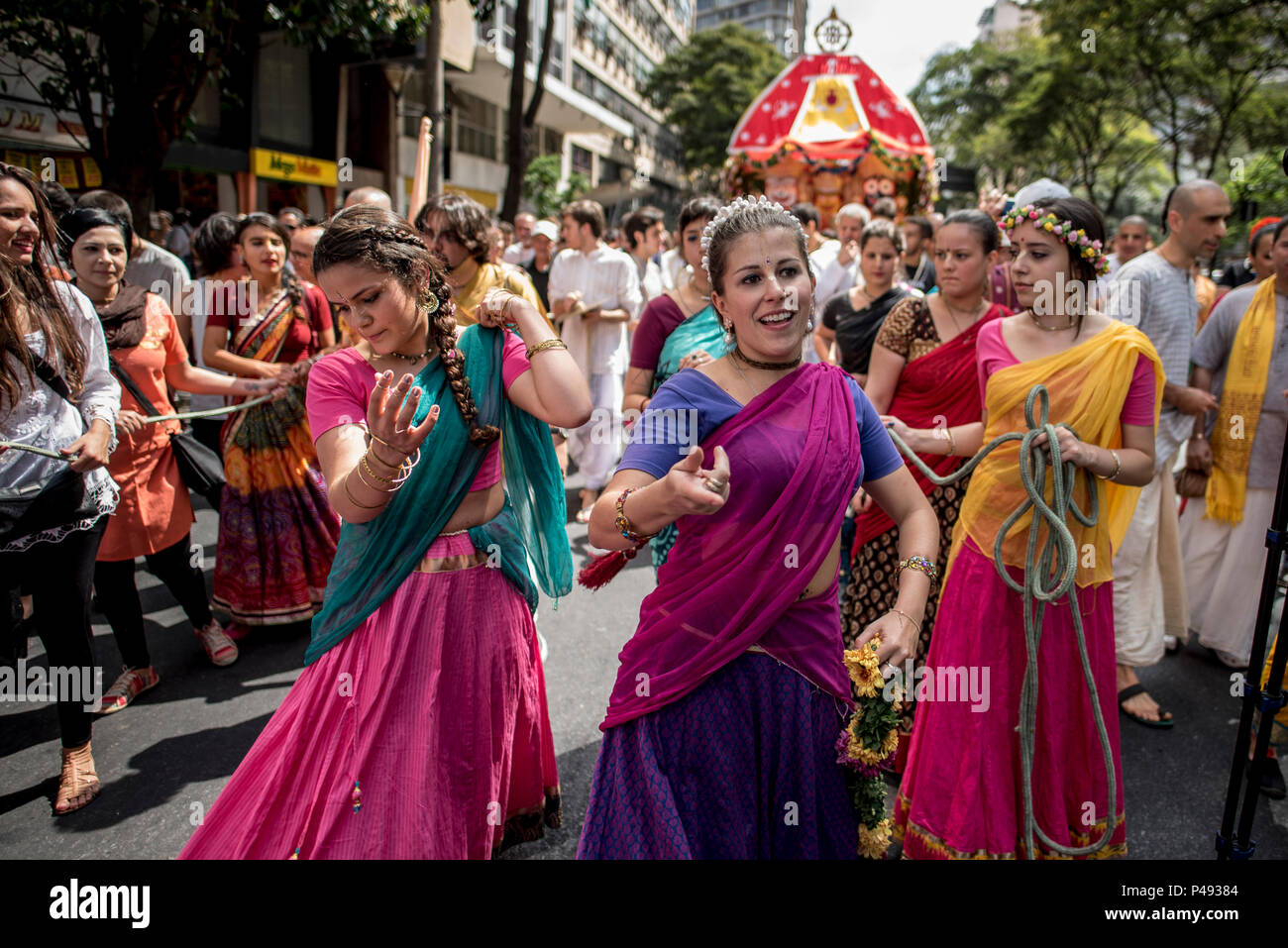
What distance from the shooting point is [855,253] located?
5.86 meters

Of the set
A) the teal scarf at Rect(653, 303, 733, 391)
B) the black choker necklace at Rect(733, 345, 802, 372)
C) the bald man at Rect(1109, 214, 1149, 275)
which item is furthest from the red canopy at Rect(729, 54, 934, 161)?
the black choker necklace at Rect(733, 345, 802, 372)

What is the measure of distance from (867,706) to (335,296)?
1.48 meters

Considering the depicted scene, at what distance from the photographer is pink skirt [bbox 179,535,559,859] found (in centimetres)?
196

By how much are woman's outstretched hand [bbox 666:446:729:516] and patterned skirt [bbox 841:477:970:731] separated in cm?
179

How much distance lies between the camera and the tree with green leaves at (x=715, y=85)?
36.7 meters

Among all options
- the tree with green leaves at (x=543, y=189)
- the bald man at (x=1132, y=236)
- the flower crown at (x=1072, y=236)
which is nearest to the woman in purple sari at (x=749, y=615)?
the flower crown at (x=1072, y=236)

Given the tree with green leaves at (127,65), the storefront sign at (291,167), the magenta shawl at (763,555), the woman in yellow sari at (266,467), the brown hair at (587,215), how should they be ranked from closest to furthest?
the magenta shawl at (763,555)
the woman in yellow sari at (266,467)
the tree with green leaves at (127,65)
the brown hair at (587,215)
the storefront sign at (291,167)

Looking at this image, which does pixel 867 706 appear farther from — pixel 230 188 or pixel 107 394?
pixel 230 188

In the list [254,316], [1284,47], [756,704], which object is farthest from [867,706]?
[1284,47]

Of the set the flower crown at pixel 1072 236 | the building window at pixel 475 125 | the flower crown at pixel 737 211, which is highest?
the building window at pixel 475 125

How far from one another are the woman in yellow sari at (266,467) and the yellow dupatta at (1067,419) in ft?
10.3

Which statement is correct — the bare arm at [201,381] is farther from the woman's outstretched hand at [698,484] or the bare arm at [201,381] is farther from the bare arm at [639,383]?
the woman's outstretched hand at [698,484]

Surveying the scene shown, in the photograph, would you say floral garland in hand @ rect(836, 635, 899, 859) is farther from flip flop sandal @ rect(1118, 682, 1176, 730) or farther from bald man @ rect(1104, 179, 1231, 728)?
bald man @ rect(1104, 179, 1231, 728)

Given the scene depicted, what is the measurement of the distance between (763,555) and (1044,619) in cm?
121
